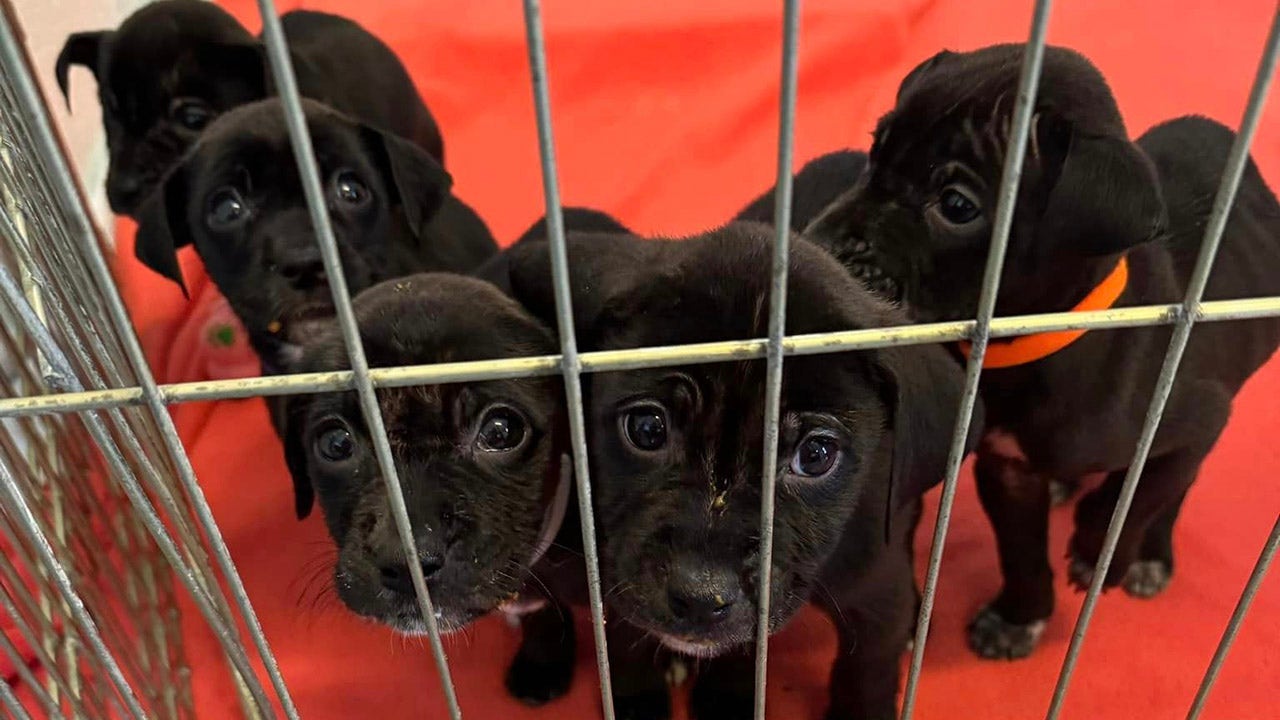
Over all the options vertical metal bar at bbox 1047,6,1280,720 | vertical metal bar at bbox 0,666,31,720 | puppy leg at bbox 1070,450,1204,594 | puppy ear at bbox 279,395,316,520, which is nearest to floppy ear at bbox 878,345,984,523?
vertical metal bar at bbox 1047,6,1280,720

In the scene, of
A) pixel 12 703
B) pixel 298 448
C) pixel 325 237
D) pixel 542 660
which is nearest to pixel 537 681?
pixel 542 660

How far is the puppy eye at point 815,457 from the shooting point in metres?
1.41

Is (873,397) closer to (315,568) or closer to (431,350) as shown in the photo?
(431,350)

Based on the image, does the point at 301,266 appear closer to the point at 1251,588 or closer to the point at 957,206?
the point at 957,206

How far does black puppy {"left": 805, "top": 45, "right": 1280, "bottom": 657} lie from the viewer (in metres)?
1.59

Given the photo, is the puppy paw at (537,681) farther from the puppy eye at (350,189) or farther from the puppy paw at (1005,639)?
the puppy eye at (350,189)

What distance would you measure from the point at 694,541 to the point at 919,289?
0.59 meters

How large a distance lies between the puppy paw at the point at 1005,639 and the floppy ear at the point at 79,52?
87.4 inches

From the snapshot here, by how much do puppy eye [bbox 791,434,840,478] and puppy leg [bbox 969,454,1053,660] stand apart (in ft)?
1.77

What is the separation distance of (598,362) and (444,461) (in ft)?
1.76

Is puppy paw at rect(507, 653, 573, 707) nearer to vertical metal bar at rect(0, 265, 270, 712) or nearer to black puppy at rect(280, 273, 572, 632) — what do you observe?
black puppy at rect(280, 273, 572, 632)

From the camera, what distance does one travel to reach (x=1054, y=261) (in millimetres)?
1603

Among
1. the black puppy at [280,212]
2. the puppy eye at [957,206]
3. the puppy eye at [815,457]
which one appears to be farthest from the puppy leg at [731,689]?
the black puppy at [280,212]

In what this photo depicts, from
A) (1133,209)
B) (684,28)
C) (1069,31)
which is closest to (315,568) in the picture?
(1133,209)
